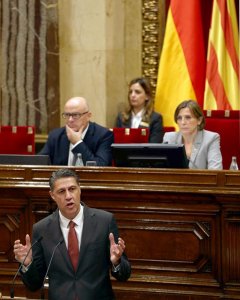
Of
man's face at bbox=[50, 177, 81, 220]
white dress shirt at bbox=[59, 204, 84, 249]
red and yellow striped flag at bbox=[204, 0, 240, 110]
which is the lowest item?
white dress shirt at bbox=[59, 204, 84, 249]

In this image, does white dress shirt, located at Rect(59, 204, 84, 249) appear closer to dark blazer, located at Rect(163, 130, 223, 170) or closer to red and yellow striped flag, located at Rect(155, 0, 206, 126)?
dark blazer, located at Rect(163, 130, 223, 170)

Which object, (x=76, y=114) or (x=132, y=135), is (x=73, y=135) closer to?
(x=76, y=114)

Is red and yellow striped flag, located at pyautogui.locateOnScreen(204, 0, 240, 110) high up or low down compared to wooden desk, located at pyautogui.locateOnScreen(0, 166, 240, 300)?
up

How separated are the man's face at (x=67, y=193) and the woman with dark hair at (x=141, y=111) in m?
2.55

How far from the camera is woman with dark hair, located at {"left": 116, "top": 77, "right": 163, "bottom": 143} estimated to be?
6.82 m

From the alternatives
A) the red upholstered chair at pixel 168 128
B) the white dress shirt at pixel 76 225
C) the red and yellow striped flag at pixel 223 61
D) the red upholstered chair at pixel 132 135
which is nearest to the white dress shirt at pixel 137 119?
the red upholstered chair at pixel 168 128

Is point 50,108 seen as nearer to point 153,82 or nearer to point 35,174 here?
point 153,82

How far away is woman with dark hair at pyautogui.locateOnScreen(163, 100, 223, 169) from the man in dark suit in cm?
148

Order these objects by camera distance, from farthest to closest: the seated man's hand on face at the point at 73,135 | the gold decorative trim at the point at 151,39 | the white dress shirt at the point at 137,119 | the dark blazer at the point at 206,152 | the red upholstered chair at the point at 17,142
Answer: the gold decorative trim at the point at 151,39 → the white dress shirt at the point at 137,119 → the red upholstered chair at the point at 17,142 → the seated man's hand on face at the point at 73,135 → the dark blazer at the point at 206,152

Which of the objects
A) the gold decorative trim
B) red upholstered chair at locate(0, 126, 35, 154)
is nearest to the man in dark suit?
red upholstered chair at locate(0, 126, 35, 154)

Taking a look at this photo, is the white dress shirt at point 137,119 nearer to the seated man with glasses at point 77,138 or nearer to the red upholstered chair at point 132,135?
the red upholstered chair at point 132,135

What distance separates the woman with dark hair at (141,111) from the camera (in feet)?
22.4

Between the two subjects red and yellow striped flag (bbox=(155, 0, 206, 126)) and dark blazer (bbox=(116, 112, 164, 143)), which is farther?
red and yellow striped flag (bbox=(155, 0, 206, 126))

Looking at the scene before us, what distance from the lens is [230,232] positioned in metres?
4.94
